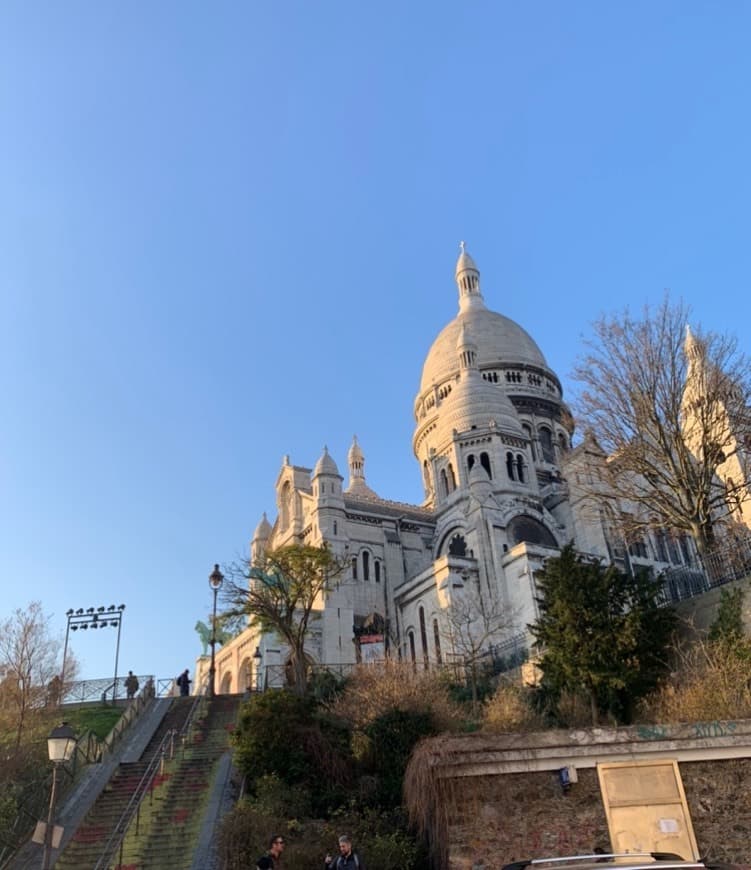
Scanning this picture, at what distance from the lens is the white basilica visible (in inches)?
1592

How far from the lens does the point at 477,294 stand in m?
75.2

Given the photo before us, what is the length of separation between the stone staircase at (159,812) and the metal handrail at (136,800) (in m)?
0.14

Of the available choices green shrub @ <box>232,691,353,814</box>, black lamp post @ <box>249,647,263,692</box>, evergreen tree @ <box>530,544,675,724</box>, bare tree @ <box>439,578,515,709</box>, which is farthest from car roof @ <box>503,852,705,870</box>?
black lamp post @ <box>249,647,263,692</box>

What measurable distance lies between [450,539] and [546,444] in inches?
683

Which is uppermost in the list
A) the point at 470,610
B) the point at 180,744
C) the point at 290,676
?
the point at 470,610

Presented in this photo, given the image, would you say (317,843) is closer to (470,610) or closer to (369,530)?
(470,610)

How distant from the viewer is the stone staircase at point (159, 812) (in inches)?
649

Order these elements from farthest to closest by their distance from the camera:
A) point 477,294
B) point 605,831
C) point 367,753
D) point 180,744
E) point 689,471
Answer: point 477,294, point 180,744, point 689,471, point 367,753, point 605,831

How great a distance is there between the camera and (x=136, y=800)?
19.4m

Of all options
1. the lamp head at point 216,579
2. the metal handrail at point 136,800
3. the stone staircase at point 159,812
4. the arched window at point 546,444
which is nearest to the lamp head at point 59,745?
the stone staircase at point 159,812

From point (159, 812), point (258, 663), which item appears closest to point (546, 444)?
→ point (258, 663)

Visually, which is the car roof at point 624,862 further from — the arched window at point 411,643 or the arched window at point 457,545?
the arched window at point 457,545

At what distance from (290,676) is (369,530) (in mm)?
13624

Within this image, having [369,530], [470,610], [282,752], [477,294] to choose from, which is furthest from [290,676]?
[477,294]
